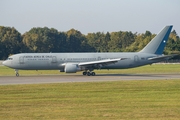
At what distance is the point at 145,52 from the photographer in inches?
1998

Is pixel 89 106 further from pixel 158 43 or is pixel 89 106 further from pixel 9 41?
pixel 9 41

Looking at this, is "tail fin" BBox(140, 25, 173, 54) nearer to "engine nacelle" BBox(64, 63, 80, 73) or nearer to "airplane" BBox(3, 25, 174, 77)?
"airplane" BBox(3, 25, 174, 77)

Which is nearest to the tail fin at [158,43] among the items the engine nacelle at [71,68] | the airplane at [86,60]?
the airplane at [86,60]

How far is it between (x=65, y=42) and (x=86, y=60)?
10218 centimetres

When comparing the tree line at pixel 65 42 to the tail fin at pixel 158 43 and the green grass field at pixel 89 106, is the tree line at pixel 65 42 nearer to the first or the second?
the tail fin at pixel 158 43

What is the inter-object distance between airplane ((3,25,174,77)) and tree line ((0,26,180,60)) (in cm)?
6168

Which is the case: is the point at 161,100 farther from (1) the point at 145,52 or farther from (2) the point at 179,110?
(1) the point at 145,52

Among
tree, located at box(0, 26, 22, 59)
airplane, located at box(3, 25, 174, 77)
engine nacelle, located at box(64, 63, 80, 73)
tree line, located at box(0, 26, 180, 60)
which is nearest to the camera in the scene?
engine nacelle, located at box(64, 63, 80, 73)

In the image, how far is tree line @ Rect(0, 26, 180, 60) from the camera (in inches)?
4838

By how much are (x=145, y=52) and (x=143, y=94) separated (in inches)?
1038

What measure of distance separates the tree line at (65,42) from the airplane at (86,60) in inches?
2428

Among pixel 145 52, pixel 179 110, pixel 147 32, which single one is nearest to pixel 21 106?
pixel 179 110

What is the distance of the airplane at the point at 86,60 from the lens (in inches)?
1896

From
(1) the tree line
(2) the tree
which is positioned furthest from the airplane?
(2) the tree
